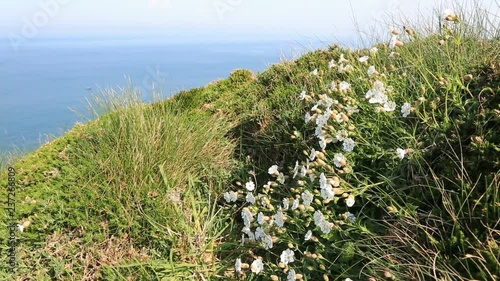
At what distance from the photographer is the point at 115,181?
362 centimetres

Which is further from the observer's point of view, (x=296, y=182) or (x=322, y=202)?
(x=296, y=182)

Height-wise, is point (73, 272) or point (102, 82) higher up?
point (102, 82)

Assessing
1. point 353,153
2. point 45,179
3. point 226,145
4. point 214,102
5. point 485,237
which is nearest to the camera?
point 485,237

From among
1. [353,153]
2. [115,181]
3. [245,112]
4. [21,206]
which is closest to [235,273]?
[353,153]

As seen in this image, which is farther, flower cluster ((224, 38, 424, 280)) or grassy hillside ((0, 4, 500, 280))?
flower cluster ((224, 38, 424, 280))

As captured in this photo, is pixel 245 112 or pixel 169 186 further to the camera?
pixel 245 112

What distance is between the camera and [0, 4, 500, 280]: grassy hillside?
6.92 feet

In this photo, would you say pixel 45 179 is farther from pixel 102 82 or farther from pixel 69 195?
pixel 102 82

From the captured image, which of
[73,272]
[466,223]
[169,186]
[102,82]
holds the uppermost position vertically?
[102,82]

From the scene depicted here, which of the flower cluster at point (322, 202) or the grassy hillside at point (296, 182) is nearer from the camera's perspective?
the grassy hillside at point (296, 182)

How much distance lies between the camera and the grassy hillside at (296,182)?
2.11 m

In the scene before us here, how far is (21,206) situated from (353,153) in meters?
2.69

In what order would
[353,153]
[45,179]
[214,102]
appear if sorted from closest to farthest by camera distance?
[353,153] < [45,179] < [214,102]

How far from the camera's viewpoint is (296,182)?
10.3 feet
